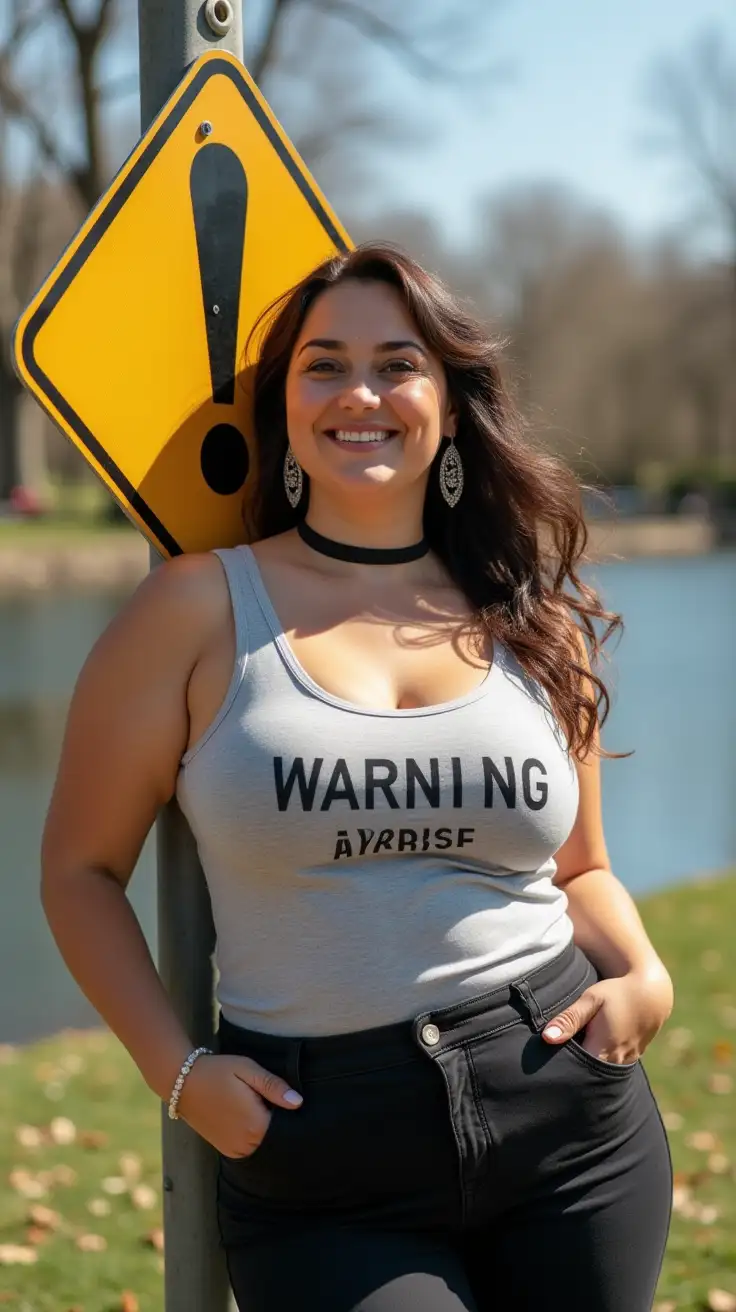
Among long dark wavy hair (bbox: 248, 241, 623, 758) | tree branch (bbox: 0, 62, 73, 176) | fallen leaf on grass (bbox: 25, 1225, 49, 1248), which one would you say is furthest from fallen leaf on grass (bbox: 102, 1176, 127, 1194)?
tree branch (bbox: 0, 62, 73, 176)

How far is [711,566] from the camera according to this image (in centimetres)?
3659

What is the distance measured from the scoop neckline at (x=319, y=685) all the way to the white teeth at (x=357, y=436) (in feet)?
0.77

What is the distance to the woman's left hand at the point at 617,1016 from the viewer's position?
2297 mm

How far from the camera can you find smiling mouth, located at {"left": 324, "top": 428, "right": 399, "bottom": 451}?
7.88 feet

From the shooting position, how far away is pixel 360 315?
242 cm

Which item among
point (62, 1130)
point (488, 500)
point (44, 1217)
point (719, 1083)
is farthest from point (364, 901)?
point (719, 1083)

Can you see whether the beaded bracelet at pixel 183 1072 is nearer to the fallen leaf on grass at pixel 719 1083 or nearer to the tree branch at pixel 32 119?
the fallen leaf on grass at pixel 719 1083

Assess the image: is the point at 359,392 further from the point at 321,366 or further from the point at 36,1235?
the point at 36,1235

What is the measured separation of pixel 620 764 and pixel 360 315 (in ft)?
33.6

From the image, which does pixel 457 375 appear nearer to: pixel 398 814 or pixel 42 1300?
pixel 398 814

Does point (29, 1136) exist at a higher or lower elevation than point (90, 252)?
lower

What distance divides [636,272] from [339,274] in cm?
6468

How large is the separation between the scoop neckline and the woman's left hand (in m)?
0.50

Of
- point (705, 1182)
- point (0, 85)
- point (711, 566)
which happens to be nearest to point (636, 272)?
point (711, 566)
